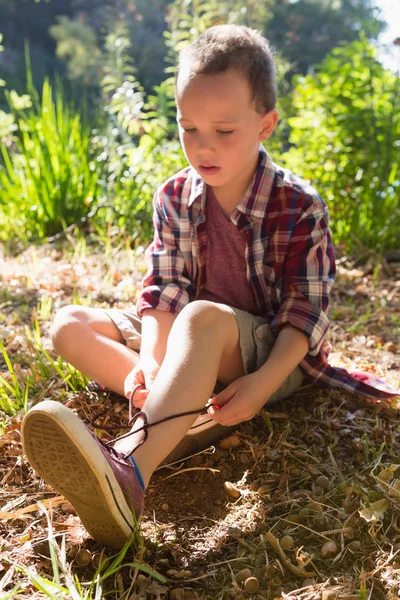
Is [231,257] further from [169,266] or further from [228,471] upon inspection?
[228,471]

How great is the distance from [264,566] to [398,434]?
696 millimetres

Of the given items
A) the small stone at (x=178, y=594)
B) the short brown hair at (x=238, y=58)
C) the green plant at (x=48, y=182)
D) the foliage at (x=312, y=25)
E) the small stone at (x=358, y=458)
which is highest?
the foliage at (x=312, y=25)

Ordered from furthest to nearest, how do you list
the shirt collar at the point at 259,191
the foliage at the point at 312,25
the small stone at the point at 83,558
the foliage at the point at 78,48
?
the foliage at the point at 78,48, the foliage at the point at 312,25, the shirt collar at the point at 259,191, the small stone at the point at 83,558

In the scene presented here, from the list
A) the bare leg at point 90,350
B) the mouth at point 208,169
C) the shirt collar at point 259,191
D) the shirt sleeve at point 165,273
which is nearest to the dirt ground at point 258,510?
the bare leg at point 90,350

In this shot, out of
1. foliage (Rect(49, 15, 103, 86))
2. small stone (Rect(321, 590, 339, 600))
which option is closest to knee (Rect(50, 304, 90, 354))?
small stone (Rect(321, 590, 339, 600))

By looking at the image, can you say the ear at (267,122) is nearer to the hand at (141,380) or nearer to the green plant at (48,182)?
the hand at (141,380)

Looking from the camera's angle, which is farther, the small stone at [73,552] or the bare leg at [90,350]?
the bare leg at [90,350]

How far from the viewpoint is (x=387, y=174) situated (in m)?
3.34

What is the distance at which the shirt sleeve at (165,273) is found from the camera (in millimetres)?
1805

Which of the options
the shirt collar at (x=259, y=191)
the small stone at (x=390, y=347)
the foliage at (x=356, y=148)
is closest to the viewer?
the shirt collar at (x=259, y=191)

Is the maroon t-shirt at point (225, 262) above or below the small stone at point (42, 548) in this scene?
above

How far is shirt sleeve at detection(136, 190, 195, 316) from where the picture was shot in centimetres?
180

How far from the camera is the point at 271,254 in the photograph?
177cm

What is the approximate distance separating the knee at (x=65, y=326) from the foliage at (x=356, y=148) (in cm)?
197
